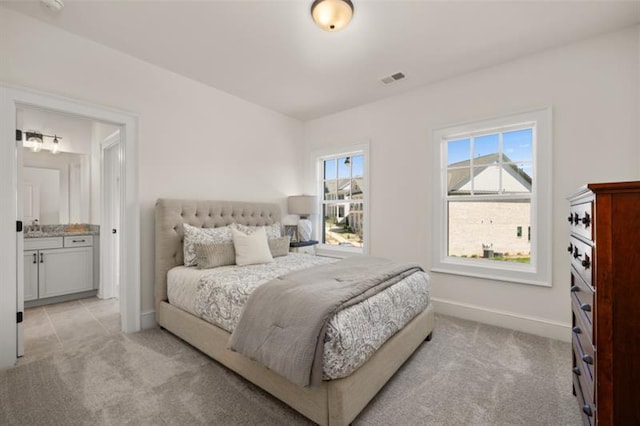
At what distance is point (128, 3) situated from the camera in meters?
2.09

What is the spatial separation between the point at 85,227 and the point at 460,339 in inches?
205

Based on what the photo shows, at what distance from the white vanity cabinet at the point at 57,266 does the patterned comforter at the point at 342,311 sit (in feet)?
8.49

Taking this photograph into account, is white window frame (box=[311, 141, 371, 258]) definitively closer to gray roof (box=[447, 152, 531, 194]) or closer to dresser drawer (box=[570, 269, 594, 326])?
gray roof (box=[447, 152, 531, 194])

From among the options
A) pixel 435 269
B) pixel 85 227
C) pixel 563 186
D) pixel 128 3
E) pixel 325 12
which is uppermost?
pixel 128 3

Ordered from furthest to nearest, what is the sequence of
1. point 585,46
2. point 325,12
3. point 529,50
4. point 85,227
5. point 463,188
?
point 85,227, point 463,188, point 529,50, point 585,46, point 325,12

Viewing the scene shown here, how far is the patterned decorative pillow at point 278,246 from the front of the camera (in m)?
3.28

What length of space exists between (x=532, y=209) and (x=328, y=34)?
261 centimetres

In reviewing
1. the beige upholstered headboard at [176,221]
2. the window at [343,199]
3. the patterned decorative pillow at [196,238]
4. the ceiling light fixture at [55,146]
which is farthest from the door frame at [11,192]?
the window at [343,199]

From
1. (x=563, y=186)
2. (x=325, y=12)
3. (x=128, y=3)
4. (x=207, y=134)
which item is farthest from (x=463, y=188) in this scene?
(x=128, y=3)

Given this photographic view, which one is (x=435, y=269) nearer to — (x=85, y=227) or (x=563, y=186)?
(x=563, y=186)

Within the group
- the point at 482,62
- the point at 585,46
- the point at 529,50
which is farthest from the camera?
the point at 482,62

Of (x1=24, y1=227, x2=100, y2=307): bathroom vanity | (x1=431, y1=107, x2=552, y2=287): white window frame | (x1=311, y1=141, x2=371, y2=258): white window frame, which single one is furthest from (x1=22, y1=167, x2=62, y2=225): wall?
(x1=431, y1=107, x2=552, y2=287): white window frame

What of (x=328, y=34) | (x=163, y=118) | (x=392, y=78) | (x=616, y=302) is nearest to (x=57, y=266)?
(x=163, y=118)

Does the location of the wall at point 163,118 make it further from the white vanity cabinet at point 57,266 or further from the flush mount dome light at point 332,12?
the flush mount dome light at point 332,12
